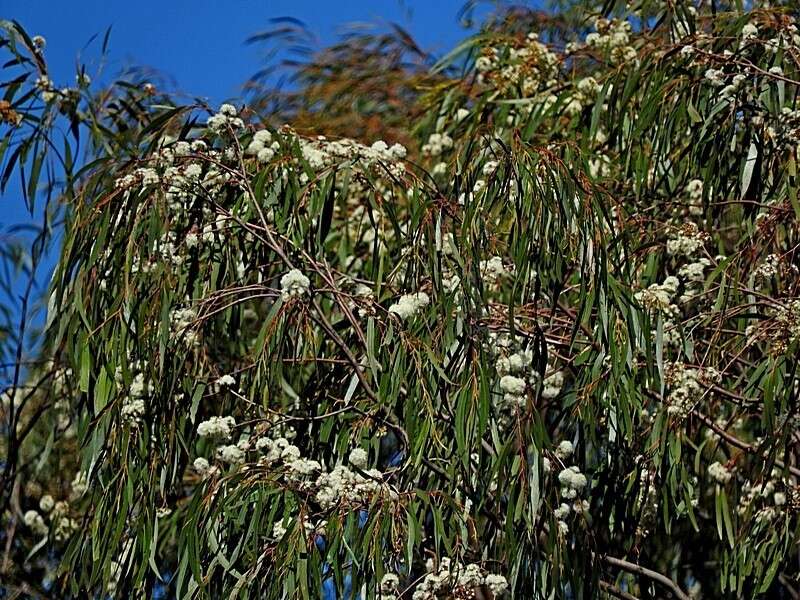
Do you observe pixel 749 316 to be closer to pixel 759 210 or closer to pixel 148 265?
pixel 759 210

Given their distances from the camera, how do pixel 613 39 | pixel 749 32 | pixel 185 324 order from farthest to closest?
pixel 613 39 → pixel 749 32 → pixel 185 324

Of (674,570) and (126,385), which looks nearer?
(126,385)

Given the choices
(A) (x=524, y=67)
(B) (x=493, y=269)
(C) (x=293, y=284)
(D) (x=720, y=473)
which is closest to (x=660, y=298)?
(B) (x=493, y=269)

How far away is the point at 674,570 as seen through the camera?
3061mm

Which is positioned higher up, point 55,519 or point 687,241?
point 687,241

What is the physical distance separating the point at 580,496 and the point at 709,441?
0.78m

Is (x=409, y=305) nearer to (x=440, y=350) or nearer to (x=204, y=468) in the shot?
(x=440, y=350)

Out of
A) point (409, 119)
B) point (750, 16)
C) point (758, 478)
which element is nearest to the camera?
point (758, 478)

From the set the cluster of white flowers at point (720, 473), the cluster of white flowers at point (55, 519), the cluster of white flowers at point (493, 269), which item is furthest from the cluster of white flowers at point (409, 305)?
the cluster of white flowers at point (55, 519)

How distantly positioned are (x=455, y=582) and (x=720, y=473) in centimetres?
96

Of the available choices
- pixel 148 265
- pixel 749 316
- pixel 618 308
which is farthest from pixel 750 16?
pixel 148 265

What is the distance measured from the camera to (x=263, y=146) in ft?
7.97

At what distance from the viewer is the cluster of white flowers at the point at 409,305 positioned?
7.07ft

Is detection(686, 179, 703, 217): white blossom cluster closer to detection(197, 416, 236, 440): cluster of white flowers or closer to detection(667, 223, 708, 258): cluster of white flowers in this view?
detection(667, 223, 708, 258): cluster of white flowers
